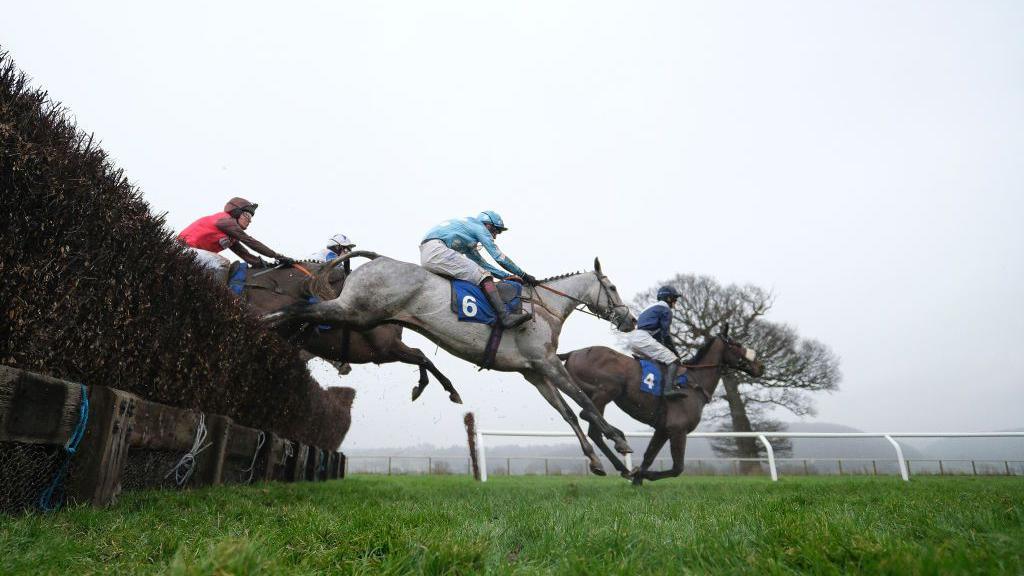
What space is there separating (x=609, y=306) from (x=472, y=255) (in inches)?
83.3

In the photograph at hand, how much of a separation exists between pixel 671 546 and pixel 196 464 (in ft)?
11.8

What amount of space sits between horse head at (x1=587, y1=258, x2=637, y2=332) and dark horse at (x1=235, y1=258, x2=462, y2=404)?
2.78 metres

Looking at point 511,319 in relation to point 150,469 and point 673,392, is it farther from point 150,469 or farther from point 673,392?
point 150,469

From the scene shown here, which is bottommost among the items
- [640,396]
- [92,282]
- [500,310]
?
[640,396]

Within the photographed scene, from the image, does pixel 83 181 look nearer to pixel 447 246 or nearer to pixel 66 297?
pixel 66 297

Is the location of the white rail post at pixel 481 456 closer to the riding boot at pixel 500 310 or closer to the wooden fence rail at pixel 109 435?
the riding boot at pixel 500 310

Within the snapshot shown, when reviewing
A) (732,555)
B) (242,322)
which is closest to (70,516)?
(242,322)

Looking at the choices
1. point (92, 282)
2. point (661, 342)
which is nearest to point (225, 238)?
point (92, 282)

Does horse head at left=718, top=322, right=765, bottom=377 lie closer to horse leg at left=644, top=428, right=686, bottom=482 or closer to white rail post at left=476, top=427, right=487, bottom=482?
horse leg at left=644, top=428, right=686, bottom=482

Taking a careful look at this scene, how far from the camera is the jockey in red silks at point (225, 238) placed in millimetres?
6492

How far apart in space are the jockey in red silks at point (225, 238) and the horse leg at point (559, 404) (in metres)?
3.28

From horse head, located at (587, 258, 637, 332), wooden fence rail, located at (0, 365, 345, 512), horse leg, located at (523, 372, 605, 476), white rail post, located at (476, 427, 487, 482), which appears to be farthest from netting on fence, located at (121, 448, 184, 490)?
white rail post, located at (476, 427, 487, 482)

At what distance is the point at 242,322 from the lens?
474 centimetres

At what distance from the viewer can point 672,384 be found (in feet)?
28.2
